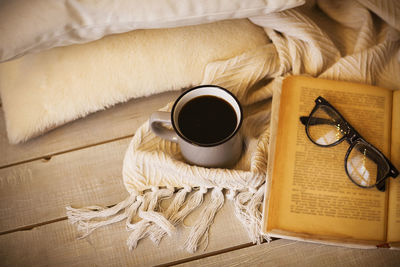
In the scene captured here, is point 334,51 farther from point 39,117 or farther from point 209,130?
point 39,117

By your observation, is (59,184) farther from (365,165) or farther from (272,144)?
(365,165)

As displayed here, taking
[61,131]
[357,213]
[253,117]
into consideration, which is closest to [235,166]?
[253,117]

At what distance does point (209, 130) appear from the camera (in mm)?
A: 505

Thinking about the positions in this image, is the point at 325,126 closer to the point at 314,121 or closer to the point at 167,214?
the point at 314,121

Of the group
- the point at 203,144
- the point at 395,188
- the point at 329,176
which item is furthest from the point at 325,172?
the point at 203,144

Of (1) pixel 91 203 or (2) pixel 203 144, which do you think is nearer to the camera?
(2) pixel 203 144

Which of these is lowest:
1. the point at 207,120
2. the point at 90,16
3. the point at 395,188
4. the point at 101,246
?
the point at 101,246

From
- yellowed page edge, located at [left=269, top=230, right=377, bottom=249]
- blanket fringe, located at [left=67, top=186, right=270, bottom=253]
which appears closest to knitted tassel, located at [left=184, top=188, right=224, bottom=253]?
blanket fringe, located at [left=67, top=186, right=270, bottom=253]

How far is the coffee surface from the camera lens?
0.50 metres

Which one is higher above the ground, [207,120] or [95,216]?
[207,120]

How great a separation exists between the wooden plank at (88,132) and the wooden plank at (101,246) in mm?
145

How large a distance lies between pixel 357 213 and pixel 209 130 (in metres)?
0.27

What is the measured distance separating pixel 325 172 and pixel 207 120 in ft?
0.70

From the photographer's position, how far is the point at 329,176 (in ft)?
1.76
